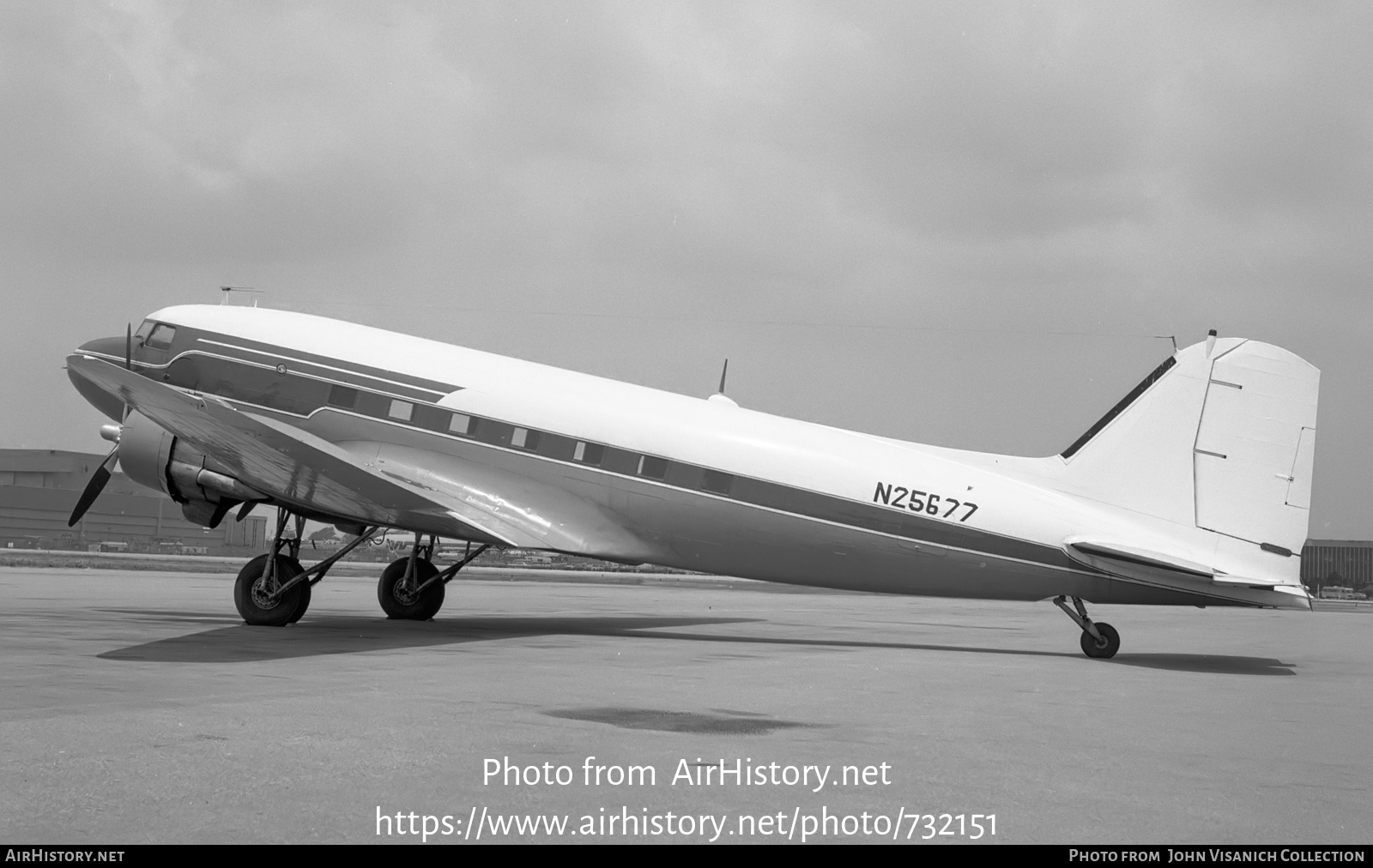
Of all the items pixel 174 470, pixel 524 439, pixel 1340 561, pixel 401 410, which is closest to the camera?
pixel 174 470

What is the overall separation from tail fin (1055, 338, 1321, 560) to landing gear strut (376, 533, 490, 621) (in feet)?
35.9

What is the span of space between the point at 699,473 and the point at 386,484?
4636 millimetres

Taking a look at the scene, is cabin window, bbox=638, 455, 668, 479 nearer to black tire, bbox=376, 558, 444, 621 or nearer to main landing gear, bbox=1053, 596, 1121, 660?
black tire, bbox=376, 558, 444, 621

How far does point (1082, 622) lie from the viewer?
57.4 ft

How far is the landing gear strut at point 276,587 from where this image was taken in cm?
1830

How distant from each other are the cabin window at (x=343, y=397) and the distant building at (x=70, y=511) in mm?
79289

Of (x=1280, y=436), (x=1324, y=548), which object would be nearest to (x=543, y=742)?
(x=1280, y=436)

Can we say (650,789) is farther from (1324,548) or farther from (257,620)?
(1324,548)

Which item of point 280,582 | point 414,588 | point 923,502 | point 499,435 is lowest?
point 414,588

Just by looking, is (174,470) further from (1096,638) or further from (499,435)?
(1096,638)

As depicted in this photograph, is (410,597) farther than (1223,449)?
Yes

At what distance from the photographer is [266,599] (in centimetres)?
1831

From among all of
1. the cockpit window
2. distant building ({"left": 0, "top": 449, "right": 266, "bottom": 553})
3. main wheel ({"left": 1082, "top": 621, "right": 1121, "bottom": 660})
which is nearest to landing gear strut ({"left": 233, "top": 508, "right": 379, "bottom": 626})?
the cockpit window

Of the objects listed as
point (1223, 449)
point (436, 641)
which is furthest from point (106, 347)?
point (1223, 449)
